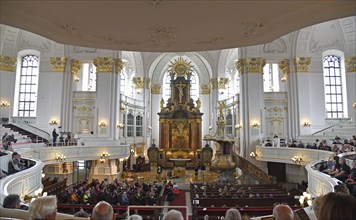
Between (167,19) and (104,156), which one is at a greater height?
(167,19)

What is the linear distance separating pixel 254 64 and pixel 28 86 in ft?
62.3

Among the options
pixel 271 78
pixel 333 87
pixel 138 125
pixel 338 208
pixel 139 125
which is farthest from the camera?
pixel 139 125

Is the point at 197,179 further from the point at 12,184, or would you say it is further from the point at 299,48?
the point at 12,184

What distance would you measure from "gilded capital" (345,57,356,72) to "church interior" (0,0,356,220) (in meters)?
0.08

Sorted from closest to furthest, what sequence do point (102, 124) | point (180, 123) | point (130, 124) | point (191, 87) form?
point (102, 124)
point (130, 124)
point (180, 123)
point (191, 87)

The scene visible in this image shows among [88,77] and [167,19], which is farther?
[88,77]

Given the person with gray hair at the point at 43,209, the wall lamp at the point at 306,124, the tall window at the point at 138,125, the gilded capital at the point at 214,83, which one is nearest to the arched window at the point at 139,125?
the tall window at the point at 138,125

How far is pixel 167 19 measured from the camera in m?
4.30

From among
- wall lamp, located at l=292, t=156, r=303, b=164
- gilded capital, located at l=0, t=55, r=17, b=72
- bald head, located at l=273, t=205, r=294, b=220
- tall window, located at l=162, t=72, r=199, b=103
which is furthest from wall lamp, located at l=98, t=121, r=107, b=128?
bald head, located at l=273, t=205, r=294, b=220

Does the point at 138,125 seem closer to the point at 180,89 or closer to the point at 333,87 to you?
the point at 180,89

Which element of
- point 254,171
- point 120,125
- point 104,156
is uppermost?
point 120,125

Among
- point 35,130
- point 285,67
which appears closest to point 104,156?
point 35,130

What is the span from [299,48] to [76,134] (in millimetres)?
19440

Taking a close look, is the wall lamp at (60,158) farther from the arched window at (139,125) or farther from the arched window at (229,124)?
the arched window at (229,124)
